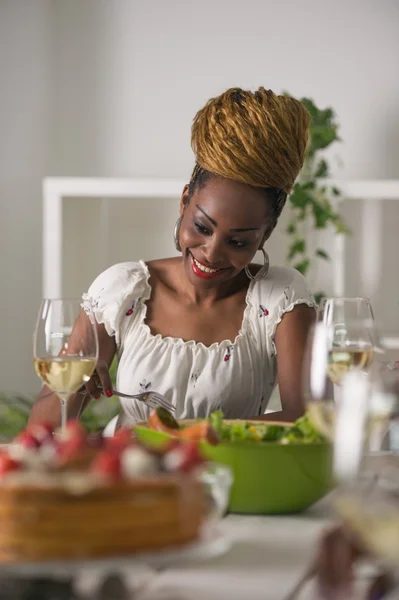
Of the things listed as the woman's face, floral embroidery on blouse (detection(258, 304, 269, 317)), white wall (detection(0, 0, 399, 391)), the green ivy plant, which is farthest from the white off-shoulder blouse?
white wall (detection(0, 0, 399, 391))

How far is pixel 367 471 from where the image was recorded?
0.68 m

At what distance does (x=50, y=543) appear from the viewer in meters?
0.67

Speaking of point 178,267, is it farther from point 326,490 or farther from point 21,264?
point 21,264

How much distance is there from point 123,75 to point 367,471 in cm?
341

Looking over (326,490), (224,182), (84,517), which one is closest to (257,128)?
(224,182)

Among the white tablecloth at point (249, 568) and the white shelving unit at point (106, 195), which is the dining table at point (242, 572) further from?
the white shelving unit at point (106, 195)

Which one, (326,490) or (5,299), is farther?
(5,299)

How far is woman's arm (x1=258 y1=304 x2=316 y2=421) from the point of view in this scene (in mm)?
1866

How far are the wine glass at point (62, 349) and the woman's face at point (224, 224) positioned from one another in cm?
57

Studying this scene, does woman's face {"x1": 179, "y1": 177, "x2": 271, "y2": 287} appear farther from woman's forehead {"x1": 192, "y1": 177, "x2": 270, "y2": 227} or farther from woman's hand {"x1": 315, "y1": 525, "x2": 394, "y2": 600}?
woman's hand {"x1": 315, "y1": 525, "x2": 394, "y2": 600}

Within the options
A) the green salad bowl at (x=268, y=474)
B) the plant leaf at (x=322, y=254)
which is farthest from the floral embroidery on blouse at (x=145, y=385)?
the plant leaf at (x=322, y=254)

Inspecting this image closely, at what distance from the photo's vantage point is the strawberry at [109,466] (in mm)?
695

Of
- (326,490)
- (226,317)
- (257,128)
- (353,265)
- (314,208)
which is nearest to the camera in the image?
(326,490)

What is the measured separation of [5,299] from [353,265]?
144 cm
